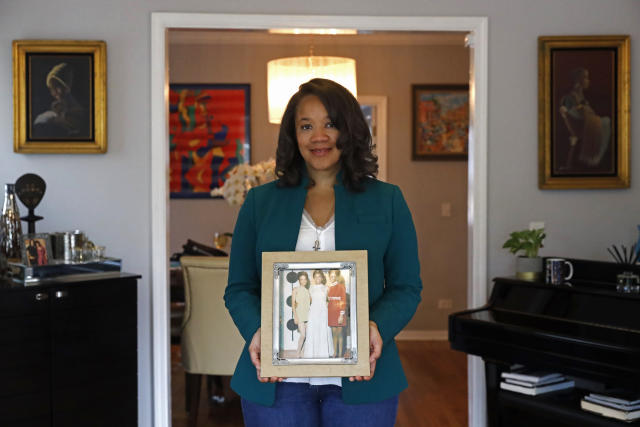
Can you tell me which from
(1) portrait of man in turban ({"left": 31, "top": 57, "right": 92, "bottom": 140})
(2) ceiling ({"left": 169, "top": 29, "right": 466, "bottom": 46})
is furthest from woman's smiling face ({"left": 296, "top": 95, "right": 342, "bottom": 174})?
(2) ceiling ({"left": 169, "top": 29, "right": 466, "bottom": 46})

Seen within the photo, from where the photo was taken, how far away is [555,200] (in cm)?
359

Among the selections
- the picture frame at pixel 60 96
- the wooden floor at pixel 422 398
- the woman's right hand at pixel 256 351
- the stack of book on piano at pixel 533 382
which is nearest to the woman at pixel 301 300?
the woman's right hand at pixel 256 351

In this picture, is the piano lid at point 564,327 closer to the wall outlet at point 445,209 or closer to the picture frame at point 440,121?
the wall outlet at point 445,209

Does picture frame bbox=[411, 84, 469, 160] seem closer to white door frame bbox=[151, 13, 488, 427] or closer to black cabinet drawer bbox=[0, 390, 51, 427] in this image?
white door frame bbox=[151, 13, 488, 427]

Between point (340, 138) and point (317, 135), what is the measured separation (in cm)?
5

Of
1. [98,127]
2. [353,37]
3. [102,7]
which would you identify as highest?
[353,37]

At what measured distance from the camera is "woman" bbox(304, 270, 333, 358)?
61.1 inches

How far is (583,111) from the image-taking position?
354 centimetres

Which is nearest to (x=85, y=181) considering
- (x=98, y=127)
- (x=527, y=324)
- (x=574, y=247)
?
(x=98, y=127)

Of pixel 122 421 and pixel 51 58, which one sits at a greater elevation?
pixel 51 58

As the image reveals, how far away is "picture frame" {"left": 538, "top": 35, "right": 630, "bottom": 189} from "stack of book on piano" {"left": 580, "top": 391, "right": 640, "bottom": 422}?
3.61ft

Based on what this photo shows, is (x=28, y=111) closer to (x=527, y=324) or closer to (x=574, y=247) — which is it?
(x=527, y=324)

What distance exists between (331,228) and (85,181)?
2146 mm

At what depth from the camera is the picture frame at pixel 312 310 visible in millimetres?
1547
